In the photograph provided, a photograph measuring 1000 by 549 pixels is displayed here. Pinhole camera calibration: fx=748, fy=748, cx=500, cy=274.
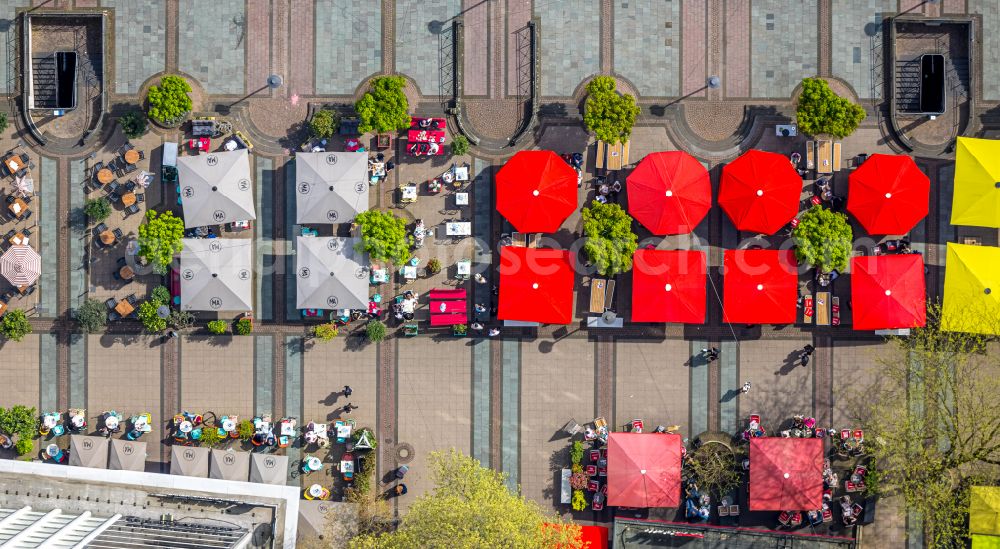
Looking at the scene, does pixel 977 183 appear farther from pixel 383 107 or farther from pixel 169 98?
pixel 169 98

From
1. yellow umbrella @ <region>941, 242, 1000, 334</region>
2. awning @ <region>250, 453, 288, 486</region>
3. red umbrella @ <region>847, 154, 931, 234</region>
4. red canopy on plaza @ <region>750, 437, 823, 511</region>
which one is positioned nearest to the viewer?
yellow umbrella @ <region>941, 242, 1000, 334</region>

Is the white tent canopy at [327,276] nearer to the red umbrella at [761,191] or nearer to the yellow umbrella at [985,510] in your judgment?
the red umbrella at [761,191]

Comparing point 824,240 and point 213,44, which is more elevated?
point 213,44

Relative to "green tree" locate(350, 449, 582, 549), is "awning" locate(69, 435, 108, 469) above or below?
above

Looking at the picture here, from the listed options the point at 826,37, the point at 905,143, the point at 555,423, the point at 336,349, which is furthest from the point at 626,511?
the point at 826,37

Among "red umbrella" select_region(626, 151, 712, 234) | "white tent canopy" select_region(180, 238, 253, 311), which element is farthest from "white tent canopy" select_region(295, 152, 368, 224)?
"red umbrella" select_region(626, 151, 712, 234)

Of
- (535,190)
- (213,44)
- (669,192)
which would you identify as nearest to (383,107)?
(535,190)

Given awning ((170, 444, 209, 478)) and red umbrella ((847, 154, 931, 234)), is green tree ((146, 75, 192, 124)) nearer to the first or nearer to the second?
awning ((170, 444, 209, 478))
